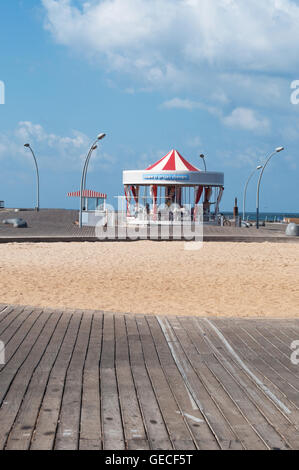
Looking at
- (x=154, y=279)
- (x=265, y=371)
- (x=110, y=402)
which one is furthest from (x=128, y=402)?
(x=154, y=279)

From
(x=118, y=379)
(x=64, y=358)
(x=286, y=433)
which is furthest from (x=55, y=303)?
(x=286, y=433)

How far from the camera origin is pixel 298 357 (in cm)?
632

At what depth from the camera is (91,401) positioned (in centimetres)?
469

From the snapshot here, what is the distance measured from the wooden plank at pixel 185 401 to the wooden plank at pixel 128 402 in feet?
1.19

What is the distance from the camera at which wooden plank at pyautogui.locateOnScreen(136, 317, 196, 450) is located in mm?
3936

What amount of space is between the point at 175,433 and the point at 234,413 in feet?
2.27

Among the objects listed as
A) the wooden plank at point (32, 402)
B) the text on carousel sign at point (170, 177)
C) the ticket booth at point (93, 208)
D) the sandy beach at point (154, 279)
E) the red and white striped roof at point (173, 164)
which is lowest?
the sandy beach at point (154, 279)

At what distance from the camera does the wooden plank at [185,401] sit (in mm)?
3947

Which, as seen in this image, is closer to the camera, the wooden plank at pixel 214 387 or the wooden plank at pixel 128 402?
the wooden plank at pixel 128 402

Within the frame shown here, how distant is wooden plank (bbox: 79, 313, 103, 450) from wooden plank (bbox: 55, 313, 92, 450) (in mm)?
40

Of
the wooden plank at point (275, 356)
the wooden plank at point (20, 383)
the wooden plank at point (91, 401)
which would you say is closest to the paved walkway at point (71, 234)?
the wooden plank at point (20, 383)

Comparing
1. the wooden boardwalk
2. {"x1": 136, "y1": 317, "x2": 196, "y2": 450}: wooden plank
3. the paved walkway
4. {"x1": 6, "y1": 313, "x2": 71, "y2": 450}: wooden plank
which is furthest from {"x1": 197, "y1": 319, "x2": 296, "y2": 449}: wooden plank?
the paved walkway

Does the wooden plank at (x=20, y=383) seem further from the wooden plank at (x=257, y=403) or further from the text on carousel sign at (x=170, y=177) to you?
the text on carousel sign at (x=170, y=177)
